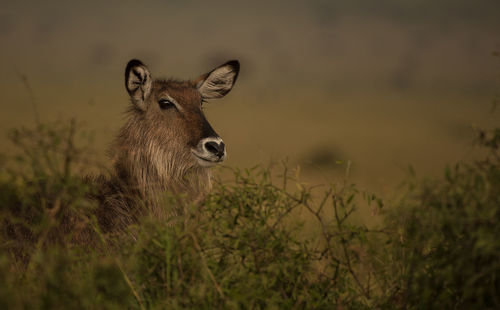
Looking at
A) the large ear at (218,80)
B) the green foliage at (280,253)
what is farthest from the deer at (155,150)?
the green foliage at (280,253)

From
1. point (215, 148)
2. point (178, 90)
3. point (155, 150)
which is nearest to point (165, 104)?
point (178, 90)

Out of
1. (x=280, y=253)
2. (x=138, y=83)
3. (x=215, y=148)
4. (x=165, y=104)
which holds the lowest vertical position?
(x=280, y=253)

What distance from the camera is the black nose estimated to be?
Answer: 212 inches

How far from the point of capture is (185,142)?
5.66 meters

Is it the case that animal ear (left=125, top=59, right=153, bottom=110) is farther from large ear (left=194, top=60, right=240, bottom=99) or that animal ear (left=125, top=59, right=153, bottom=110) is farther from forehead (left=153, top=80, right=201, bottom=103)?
large ear (left=194, top=60, right=240, bottom=99)

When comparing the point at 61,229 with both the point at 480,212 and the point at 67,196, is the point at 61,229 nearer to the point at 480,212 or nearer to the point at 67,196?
the point at 67,196

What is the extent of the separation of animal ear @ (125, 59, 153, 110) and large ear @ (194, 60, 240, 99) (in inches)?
36.7

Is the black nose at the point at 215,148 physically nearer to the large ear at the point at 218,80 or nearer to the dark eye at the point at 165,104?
the dark eye at the point at 165,104

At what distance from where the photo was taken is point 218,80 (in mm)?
6895

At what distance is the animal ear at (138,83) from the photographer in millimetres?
5773

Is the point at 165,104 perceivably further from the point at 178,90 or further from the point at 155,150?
the point at 155,150

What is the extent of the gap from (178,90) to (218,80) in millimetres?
886

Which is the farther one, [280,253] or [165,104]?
[165,104]

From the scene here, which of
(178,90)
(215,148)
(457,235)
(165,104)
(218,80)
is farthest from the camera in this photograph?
(218,80)
